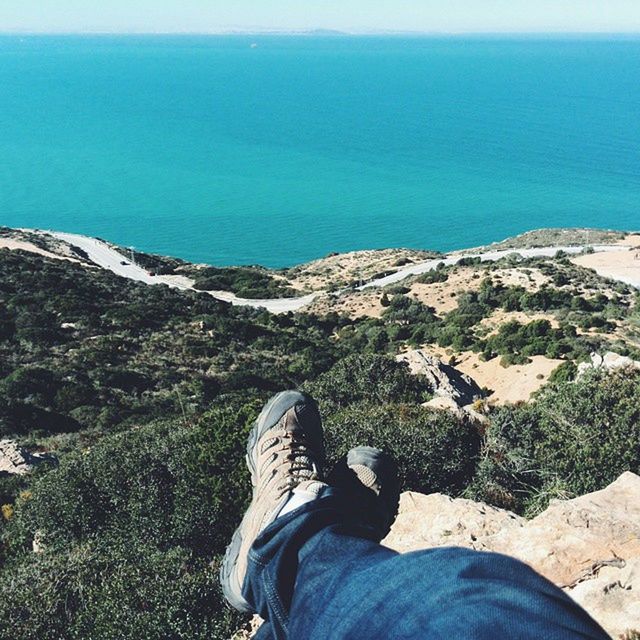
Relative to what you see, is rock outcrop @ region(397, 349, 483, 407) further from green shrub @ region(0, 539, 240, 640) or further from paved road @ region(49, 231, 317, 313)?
paved road @ region(49, 231, 317, 313)

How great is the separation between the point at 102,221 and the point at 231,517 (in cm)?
8945

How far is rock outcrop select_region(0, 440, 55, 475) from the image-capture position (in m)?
12.1

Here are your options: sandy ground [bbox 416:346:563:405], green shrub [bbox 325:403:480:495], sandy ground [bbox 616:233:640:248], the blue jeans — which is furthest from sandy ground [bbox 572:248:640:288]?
the blue jeans

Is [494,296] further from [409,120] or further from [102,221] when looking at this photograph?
[409,120]

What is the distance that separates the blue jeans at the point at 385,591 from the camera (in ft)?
5.44

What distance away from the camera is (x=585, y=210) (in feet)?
294

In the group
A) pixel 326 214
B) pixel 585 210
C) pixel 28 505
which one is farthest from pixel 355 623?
pixel 585 210

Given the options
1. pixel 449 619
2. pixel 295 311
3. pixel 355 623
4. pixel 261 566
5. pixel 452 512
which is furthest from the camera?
pixel 295 311

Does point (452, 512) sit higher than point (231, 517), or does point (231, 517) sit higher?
point (452, 512)

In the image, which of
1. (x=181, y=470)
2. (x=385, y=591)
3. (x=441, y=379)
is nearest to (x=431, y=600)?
(x=385, y=591)

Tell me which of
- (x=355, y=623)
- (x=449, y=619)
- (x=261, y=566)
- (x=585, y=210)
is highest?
(x=449, y=619)

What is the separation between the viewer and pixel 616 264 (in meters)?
40.4

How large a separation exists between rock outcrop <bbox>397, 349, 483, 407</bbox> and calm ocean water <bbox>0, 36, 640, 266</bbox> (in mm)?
61301

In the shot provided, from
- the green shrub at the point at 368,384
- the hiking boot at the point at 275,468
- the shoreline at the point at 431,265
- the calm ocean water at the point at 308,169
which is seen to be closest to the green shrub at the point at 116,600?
the hiking boot at the point at 275,468
